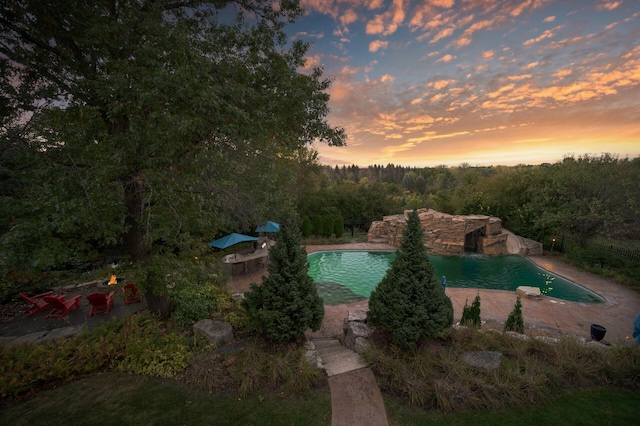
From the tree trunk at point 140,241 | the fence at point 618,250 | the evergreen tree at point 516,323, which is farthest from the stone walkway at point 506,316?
the tree trunk at point 140,241

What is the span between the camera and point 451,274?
15.0m

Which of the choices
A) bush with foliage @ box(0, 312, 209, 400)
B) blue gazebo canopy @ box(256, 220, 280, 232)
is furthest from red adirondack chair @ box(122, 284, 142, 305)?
blue gazebo canopy @ box(256, 220, 280, 232)

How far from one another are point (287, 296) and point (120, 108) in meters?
4.81

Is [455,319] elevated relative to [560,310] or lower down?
elevated

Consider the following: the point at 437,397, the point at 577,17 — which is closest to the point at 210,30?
the point at 437,397

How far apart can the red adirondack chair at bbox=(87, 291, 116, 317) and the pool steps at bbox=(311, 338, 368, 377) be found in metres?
6.47

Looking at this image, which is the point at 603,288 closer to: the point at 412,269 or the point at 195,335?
the point at 412,269

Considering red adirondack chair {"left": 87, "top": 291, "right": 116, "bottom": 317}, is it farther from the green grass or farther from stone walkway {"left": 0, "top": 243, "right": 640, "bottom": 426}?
the green grass

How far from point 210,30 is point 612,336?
577 inches

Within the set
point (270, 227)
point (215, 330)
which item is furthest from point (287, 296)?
point (270, 227)

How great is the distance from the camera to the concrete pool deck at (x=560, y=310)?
806 centimetres

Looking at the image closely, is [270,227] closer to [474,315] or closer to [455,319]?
[455,319]

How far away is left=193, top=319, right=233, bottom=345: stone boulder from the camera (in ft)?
19.1

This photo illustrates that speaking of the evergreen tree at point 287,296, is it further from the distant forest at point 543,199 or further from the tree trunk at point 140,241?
the distant forest at point 543,199
